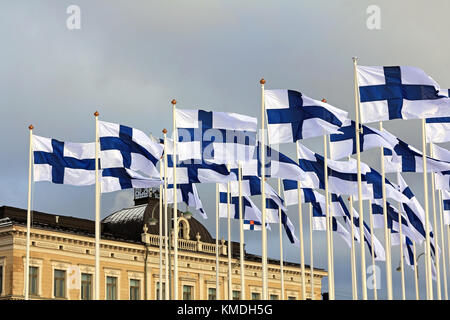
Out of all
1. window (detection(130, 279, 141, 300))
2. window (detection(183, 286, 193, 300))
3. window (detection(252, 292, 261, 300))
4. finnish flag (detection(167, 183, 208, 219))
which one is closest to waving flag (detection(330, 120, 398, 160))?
finnish flag (detection(167, 183, 208, 219))

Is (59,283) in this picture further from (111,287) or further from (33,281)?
(111,287)

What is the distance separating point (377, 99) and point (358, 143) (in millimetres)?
2008

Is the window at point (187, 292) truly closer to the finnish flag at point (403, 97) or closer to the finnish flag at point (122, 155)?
the finnish flag at point (122, 155)

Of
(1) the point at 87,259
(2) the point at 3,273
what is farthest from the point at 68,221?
(2) the point at 3,273

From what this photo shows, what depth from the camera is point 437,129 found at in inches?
1687

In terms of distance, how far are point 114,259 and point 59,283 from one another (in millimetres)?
5688

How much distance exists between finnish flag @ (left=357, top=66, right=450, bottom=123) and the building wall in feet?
105

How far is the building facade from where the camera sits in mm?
60594

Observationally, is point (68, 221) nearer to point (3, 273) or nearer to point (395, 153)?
point (3, 273)

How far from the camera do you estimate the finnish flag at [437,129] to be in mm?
42594

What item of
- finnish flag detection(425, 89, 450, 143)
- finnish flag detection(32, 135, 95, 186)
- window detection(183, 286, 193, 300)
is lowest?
window detection(183, 286, 193, 300)

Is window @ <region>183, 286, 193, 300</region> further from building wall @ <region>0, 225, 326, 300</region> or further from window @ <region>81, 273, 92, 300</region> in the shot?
window @ <region>81, 273, 92, 300</region>

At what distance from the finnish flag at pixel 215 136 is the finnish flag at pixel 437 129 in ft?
30.4

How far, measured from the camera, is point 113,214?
7588cm
